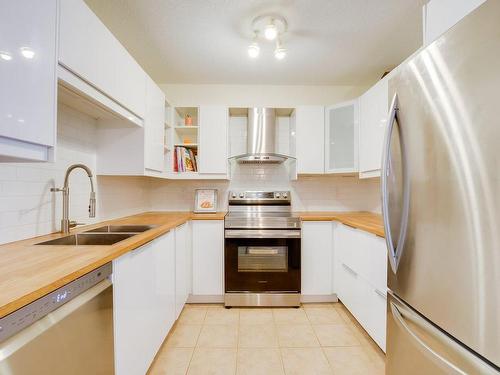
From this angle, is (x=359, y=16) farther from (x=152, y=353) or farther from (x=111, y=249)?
(x=152, y=353)

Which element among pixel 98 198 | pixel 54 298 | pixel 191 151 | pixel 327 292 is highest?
pixel 191 151

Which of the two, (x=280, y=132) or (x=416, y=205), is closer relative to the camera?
(x=416, y=205)

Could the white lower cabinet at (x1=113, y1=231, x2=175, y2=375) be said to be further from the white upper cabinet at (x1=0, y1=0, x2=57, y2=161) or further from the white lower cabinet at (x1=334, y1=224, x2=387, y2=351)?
the white lower cabinet at (x1=334, y1=224, x2=387, y2=351)

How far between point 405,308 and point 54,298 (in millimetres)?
1211

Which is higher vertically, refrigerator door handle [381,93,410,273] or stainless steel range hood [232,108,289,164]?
stainless steel range hood [232,108,289,164]

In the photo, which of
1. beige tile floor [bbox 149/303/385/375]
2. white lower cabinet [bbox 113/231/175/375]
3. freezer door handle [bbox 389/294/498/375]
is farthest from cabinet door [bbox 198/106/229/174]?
freezer door handle [bbox 389/294/498/375]

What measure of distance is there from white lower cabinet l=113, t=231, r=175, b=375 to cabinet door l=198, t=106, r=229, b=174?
97cm

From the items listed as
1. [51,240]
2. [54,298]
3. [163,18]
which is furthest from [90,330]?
[163,18]

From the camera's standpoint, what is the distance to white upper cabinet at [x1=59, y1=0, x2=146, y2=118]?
1.01 m

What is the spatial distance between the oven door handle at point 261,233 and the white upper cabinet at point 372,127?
861mm

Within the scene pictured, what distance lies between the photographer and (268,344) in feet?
5.46

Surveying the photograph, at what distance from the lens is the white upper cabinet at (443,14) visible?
886 millimetres

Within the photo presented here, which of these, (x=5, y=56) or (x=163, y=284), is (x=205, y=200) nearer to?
(x=163, y=284)

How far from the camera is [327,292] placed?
2.23 m
